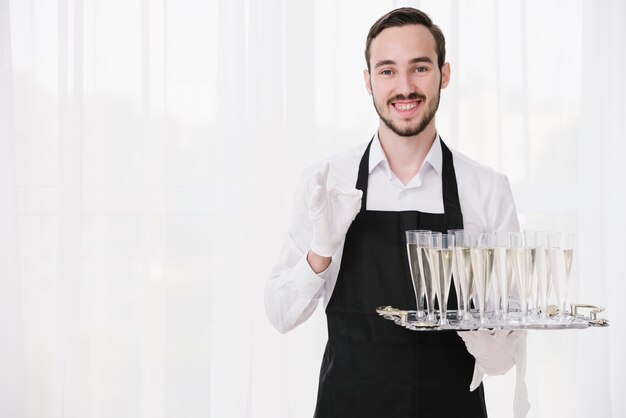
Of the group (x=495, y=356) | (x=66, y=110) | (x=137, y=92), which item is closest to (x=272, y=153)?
(x=137, y=92)

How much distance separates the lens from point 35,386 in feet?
9.58

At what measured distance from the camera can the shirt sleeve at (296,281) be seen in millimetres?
1543

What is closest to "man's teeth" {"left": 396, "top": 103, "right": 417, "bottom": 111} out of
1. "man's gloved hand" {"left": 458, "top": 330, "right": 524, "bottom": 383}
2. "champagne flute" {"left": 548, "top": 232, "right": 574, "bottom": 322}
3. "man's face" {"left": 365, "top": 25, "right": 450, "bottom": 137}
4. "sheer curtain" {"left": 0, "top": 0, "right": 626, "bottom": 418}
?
"man's face" {"left": 365, "top": 25, "right": 450, "bottom": 137}

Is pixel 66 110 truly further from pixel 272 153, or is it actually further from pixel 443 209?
pixel 443 209

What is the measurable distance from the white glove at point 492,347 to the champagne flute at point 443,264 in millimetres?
72

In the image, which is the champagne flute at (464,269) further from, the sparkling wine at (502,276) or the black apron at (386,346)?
the black apron at (386,346)

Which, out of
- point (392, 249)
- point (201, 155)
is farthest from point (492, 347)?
point (201, 155)

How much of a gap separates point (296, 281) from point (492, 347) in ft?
1.49

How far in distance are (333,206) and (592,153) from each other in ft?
5.87

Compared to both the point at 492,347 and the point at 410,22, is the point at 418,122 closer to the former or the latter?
the point at 410,22

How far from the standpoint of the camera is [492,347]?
1.44 m

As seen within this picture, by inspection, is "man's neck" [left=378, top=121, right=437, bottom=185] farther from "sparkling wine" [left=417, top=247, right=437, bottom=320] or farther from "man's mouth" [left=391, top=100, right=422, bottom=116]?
"sparkling wine" [left=417, top=247, right=437, bottom=320]

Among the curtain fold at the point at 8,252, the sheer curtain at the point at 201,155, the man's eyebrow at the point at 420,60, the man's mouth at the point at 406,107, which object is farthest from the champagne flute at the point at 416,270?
the curtain fold at the point at 8,252

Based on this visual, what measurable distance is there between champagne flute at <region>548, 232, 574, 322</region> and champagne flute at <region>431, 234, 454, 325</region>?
0.70ft
